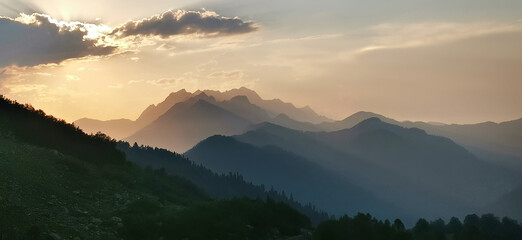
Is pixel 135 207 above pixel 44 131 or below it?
below

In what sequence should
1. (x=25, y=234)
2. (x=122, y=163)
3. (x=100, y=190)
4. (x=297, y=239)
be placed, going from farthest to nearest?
(x=122, y=163), (x=100, y=190), (x=297, y=239), (x=25, y=234)

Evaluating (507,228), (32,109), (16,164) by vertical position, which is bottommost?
(507,228)

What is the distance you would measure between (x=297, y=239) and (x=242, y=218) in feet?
19.7

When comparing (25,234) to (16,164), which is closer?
(25,234)

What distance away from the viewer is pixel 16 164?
42.3m

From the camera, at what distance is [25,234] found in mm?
28016

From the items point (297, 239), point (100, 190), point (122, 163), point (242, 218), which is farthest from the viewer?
point (122, 163)

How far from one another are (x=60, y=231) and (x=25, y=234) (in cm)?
280

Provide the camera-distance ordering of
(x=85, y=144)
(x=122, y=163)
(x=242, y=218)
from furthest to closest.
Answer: (x=122, y=163) → (x=85, y=144) → (x=242, y=218)

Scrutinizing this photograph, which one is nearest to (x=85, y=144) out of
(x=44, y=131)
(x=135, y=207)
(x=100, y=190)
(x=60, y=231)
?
(x=44, y=131)

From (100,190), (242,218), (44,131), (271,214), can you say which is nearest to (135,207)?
(100,190)

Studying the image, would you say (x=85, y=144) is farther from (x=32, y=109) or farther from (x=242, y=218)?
(x=242, y=218)

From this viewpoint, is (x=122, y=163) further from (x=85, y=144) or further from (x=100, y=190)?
(x=100, y=190)

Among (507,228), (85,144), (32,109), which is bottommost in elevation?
(507,228)
